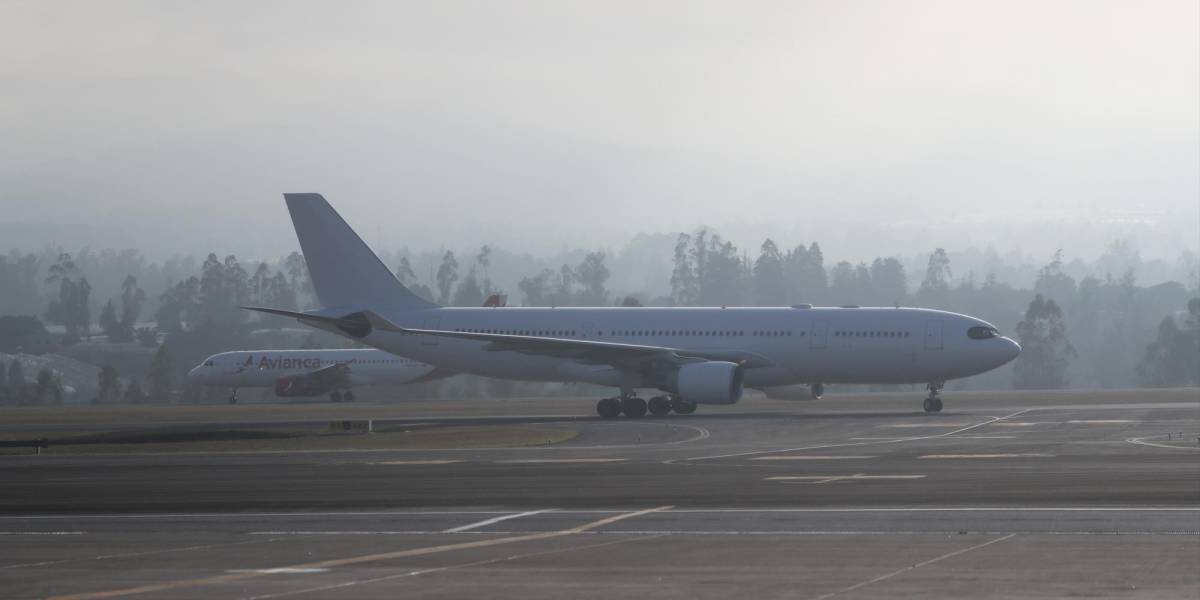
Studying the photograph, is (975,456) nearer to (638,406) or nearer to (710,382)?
(710,382)

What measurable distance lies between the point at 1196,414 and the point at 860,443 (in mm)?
18132

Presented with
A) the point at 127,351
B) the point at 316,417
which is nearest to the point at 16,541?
the point at 316,417

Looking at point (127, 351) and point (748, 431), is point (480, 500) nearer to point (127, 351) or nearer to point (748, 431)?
point (748, 431)

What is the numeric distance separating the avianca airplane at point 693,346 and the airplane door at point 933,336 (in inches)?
1.3

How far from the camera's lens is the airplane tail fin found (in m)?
59.7

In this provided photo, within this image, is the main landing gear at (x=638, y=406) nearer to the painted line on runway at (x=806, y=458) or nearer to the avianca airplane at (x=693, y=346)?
the avianca airplane at (x=693, y=346)

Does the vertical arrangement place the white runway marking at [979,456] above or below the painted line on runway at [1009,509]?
above

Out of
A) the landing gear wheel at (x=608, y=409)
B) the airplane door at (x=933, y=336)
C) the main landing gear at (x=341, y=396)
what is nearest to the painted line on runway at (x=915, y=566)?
the airplane door at (x=933, y=336)

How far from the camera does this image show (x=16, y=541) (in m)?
20.3

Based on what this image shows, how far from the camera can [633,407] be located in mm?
52719

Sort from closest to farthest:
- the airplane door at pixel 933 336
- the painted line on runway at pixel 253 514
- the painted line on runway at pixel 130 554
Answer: the painted line on runway at pixel 130 554, the painted line on runway at pixel 253 514, the airplane door at pixel 933 336

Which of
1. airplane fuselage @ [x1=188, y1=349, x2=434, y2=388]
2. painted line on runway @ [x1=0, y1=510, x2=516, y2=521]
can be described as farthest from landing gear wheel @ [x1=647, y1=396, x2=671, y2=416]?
airplane fuselage @ [x1=188, y1=349, x2=434, y2=388]

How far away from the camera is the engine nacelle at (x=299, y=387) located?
301ft

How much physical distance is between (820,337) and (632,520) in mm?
31495
